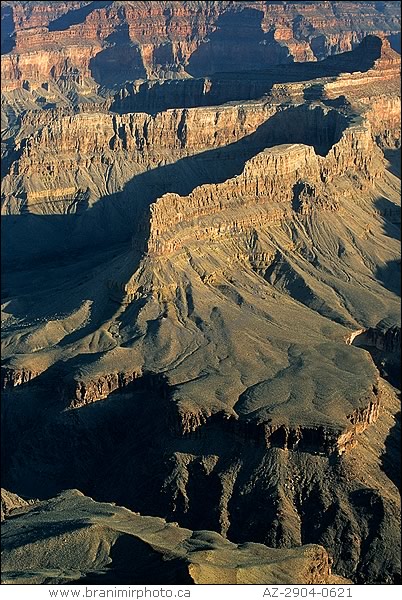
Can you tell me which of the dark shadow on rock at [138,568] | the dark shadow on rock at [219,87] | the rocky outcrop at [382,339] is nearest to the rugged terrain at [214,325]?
the rocky outcrop at [382,339]

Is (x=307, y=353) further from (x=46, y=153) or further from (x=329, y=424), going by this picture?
(x=46, y=153)

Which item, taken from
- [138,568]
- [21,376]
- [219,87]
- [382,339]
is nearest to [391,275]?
[382,339]

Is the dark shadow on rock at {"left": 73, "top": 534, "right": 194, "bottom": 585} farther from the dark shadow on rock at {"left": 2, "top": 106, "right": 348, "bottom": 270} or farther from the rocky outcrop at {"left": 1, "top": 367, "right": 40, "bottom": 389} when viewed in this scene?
the dark shadow on rock at {"left": 2, "top": 106, "right": 348, "bottom": 270}

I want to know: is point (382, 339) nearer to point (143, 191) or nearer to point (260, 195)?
point (260, 195)

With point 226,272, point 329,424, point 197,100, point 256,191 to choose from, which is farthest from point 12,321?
point 197,100

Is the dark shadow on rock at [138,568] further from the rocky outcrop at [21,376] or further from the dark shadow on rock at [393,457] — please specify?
the rocky outcrop at [21,376]

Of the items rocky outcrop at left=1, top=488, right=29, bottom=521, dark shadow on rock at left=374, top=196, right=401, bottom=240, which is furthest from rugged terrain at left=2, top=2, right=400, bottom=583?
rocky outcrop at left=1, top=488, right=29, bottom=521
